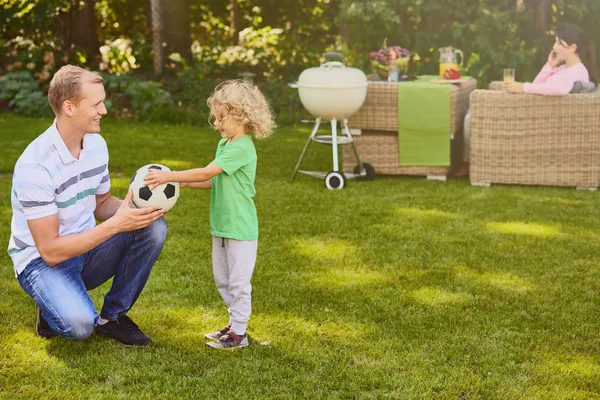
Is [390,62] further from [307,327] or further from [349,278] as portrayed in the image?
[307,327]

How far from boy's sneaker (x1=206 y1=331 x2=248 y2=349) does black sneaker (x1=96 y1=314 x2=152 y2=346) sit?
0.25m

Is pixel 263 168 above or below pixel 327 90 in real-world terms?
below

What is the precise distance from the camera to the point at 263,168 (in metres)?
6.67

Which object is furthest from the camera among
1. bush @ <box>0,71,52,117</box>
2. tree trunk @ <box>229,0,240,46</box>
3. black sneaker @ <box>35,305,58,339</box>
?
tree trunk @ <box>229,0,240,46</box>

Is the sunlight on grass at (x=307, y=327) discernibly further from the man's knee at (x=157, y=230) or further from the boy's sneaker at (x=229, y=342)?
the man's knee at (x=157, y=230)

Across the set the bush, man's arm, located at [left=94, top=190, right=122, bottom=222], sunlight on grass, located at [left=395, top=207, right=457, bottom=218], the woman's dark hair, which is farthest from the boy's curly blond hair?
the bush

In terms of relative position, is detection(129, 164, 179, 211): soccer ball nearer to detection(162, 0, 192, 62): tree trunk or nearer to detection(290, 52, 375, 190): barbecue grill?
detection(290, 52, 375, 190): barbecue grill

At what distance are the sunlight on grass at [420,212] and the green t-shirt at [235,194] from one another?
226cm

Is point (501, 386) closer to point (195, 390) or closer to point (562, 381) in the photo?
point (562, 381)

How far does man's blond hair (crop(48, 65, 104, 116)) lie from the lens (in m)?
2.96

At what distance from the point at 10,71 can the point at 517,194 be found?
651cm

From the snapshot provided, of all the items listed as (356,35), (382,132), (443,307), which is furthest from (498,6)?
(443,307)

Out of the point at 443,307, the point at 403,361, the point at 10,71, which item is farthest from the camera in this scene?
the point at 10,71

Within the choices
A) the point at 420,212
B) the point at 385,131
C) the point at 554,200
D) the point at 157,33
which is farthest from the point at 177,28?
the point at 554,200
